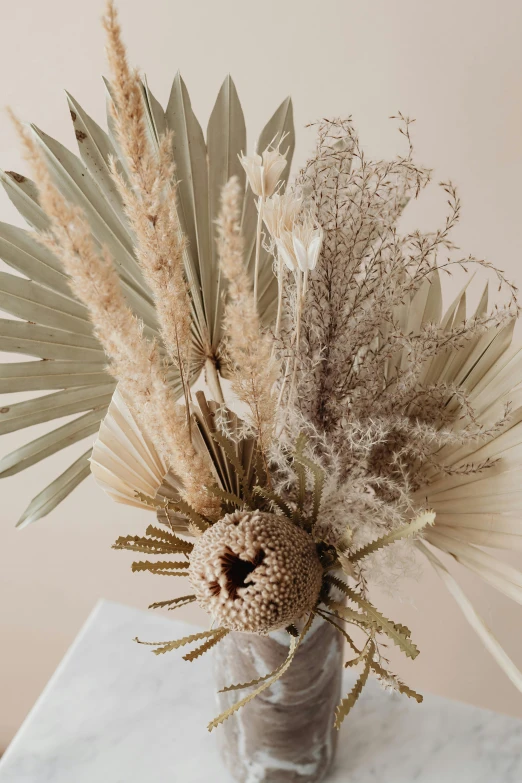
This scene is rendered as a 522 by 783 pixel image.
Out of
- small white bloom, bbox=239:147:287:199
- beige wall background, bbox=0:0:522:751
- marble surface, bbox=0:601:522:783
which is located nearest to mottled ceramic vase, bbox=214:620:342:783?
marble surface, bbox=0:601:522:783

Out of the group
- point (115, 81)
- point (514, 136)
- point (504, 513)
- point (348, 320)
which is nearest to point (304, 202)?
point (348, 320)

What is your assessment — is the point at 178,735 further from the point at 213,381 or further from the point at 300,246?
the point at 300,246

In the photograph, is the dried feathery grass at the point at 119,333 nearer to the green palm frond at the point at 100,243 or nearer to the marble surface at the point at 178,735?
the green palm frond at the point at 100,243

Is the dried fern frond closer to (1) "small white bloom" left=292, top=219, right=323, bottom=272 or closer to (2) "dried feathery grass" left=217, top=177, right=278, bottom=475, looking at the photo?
(2) "dried feathery grass" left=217, top=177, right=278, bottom=475

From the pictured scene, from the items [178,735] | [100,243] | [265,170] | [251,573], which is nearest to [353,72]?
[100,243]

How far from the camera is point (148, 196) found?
1.45ft

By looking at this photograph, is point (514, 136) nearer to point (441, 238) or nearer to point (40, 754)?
point (441, 238)

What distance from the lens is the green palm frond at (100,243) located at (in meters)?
0.72

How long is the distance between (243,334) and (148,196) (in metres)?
0.11

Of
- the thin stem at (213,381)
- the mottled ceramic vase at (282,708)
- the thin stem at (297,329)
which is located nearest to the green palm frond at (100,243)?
the thin stem at (213,381)

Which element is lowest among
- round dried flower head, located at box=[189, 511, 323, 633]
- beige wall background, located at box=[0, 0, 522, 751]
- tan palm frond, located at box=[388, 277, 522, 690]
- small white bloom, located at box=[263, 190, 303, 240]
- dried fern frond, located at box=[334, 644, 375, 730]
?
dried fern frond, located at box=[334, 644, 375, 730]

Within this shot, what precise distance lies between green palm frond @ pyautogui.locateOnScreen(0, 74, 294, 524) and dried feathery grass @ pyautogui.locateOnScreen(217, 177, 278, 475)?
0.64ft

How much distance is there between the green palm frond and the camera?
2.37 ft

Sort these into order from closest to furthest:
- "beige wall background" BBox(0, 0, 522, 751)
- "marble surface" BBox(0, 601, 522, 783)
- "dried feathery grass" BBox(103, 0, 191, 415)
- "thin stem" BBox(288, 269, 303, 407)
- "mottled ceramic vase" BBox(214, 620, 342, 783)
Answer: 1. "dried feathery grass" BBox(103, 0, 191, 415)
2. "thin stem" BBox(288, 269, 303, 407)
3. "mottled ceramic vase" BBox(214, 620, 342, 783)
4. "marble surface" BBox(0, 601, 522, 783)
5. "beige wall background" BBox(0, 0, 522, 751)
